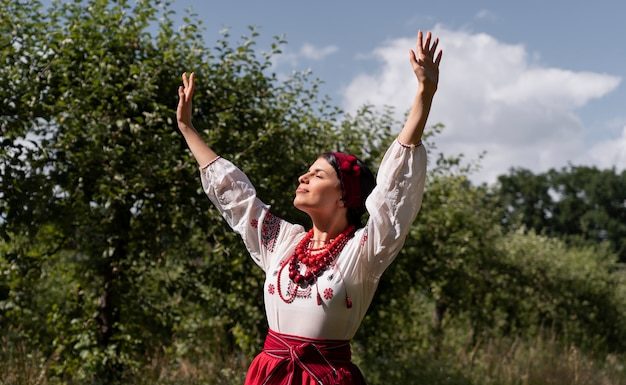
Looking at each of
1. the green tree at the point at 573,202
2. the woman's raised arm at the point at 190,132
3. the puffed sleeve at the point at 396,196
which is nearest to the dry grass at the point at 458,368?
the woman's raised arm at the point at 190,132

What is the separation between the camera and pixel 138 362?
19.4ft

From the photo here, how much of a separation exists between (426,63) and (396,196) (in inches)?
16.1

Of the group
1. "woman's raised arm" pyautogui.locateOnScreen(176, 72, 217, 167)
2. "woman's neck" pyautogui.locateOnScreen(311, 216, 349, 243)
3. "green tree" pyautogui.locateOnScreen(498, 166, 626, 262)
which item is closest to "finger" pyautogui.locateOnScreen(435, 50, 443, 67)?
"woman's neck" pyautogui.locateOnScreen(311, 216, 349, 243)

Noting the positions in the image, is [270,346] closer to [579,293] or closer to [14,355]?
[14,355]

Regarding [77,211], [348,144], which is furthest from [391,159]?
[348,144]

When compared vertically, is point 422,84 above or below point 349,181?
above

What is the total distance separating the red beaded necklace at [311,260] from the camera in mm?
2604

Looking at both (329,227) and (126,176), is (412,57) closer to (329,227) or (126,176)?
(329,227)

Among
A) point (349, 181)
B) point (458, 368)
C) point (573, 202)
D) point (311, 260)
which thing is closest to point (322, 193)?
point (349, 181)

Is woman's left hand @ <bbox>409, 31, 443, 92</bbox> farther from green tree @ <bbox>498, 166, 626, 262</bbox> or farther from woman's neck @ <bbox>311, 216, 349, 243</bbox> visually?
green tree @ <bbox>498, 166, 626, 262</bbox>

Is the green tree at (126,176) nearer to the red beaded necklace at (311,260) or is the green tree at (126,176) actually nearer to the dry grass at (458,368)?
the dry grass at (458,368)

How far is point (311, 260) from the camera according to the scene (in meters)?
2.64

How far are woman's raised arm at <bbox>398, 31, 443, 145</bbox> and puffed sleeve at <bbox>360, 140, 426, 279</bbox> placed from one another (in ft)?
0.17

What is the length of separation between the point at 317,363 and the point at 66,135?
320 centimetres
